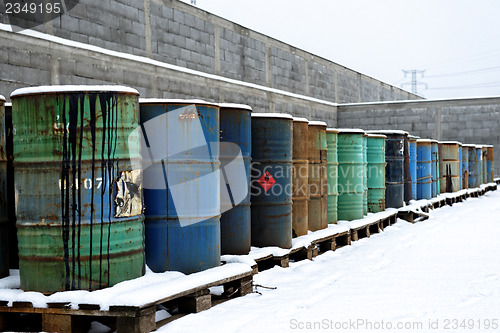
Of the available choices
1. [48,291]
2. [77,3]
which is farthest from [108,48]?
[48,291]

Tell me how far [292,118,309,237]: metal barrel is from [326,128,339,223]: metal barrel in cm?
124

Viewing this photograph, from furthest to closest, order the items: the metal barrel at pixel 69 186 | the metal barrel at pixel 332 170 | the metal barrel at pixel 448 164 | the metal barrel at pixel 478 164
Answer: the metal barrel at pixel 478 164, the metal barrel at pixel 448 164, the metal barrel at pixel 332 170, the metal barrel at pixel 69 186

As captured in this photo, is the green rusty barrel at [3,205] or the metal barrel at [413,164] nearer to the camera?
the green rusty barrel at [3,205]

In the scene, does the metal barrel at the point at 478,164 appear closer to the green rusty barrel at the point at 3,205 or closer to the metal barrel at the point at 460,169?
the metal barrel at the point at 460,169

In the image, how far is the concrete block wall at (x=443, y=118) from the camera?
22.3 metres

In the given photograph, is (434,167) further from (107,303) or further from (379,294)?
(107,303)

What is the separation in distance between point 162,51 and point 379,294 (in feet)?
31.4

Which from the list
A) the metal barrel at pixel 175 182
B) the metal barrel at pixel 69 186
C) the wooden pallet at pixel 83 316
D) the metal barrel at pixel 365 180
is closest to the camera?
the wooden pallet at pixel 83 316

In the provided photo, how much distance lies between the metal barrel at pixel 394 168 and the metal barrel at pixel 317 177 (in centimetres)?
338

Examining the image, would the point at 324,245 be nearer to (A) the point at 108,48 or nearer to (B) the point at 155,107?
(B) the point at 155,107

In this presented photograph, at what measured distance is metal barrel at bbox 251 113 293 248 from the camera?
6496 mm

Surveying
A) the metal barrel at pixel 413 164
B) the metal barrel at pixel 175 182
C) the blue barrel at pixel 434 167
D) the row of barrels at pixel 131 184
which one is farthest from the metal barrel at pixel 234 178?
the blue barrel at pixel 434 167

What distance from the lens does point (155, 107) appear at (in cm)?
482

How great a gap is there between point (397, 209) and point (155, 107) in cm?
766
